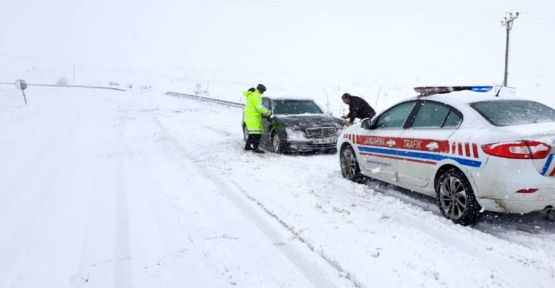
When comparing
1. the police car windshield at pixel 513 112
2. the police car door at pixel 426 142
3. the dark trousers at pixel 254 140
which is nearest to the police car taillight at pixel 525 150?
the police car windshield at pixel 513 112

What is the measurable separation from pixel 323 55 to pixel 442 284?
329ft

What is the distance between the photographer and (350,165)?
802cm

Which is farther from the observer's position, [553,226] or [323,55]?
[323,55]

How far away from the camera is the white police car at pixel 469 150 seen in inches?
185

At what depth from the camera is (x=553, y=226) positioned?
5.28m

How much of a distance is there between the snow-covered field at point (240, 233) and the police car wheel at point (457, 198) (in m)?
0.16

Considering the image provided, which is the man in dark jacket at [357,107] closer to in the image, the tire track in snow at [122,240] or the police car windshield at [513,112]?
the police car windshield at [513,112]

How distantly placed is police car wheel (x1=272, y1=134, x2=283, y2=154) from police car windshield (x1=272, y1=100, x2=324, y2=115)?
0.94 meters

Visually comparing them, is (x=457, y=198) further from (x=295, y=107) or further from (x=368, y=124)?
(x=295, y=107)

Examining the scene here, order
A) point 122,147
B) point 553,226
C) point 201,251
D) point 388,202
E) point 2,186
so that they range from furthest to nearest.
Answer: point 122,147
point 2,186
point 388,202
point 553,226
point 201,251

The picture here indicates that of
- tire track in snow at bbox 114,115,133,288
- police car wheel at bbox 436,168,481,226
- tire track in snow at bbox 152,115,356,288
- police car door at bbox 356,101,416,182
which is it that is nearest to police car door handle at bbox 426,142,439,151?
police car wheel at bbox 436,168,481,226

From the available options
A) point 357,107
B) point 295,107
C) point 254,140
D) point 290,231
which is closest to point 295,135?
point 254,140

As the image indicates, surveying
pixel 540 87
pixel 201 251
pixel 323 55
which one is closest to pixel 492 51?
pixel 323 55

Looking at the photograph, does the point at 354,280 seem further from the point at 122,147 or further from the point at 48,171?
the point at 122,147
